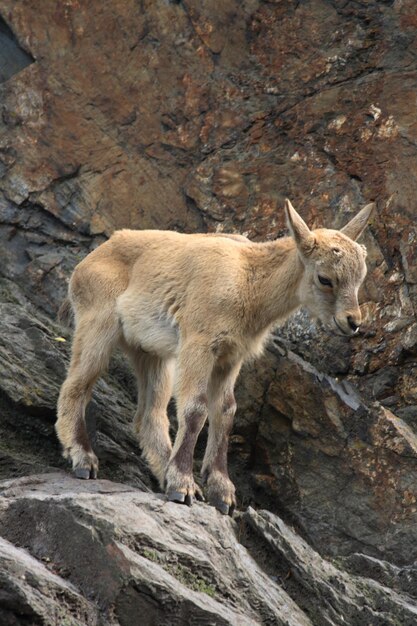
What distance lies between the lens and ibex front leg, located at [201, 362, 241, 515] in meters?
10.1

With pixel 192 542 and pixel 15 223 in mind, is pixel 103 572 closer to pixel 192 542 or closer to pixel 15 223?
pixel 192 542

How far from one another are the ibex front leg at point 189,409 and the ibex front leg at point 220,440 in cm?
22

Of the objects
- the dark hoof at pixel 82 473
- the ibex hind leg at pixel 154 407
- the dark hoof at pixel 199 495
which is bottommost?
the dark hoof at pixel 199 495

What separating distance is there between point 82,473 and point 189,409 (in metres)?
1.35

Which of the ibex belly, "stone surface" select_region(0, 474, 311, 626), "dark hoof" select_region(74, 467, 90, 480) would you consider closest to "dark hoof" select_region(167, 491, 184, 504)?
"stone surface" select_region(0, 474, 311, 626)

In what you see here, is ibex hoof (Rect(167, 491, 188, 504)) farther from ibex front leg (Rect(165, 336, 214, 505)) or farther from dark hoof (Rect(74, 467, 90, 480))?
dark hoof (Rect(74, 467, 90, 480))

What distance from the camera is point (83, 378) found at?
11180mm

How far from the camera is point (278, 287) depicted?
10.7 meters

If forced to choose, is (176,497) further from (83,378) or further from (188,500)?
(83,378)

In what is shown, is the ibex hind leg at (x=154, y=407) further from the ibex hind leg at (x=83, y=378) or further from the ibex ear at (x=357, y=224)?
the ibex ear at (x=357, y=224)

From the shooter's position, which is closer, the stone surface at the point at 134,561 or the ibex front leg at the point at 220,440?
the stone surface at the point at 134,561

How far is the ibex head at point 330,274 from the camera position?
10.4 metres

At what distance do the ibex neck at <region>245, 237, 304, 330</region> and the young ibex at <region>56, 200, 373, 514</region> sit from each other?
0.03 ft

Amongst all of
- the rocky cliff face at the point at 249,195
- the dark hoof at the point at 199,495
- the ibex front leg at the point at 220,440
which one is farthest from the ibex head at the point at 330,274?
the dark hoof at the point at 199,495
